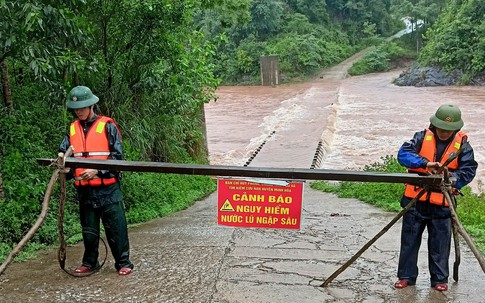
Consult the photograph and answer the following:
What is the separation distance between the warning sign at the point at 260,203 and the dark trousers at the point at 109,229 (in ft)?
3.31

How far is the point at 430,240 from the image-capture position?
468cm

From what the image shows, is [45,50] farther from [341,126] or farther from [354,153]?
[341,126]

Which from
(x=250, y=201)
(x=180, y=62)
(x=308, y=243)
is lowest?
(x=308, y=243)

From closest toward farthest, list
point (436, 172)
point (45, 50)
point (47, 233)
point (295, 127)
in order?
point (436, 172) → point (45, 50) → point (47, 233) → point (295, 127)

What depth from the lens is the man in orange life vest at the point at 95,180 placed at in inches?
186

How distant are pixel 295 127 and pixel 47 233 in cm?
1718

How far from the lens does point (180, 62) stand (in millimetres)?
8508

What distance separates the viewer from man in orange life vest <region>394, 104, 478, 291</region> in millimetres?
4441

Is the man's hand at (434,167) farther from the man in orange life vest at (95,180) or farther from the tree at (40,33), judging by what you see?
the tree at (40,33)

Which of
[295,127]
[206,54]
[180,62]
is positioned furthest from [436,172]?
[295,127]

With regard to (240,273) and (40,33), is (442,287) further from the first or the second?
(40,33)

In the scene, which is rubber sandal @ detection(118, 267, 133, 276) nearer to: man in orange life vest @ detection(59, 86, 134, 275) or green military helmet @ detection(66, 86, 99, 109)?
man in orange life vest @ detection(59, 86, 134, 275)

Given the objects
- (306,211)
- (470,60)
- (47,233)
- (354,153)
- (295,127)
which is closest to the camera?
(47,233)

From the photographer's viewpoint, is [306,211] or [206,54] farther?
[206,54]
